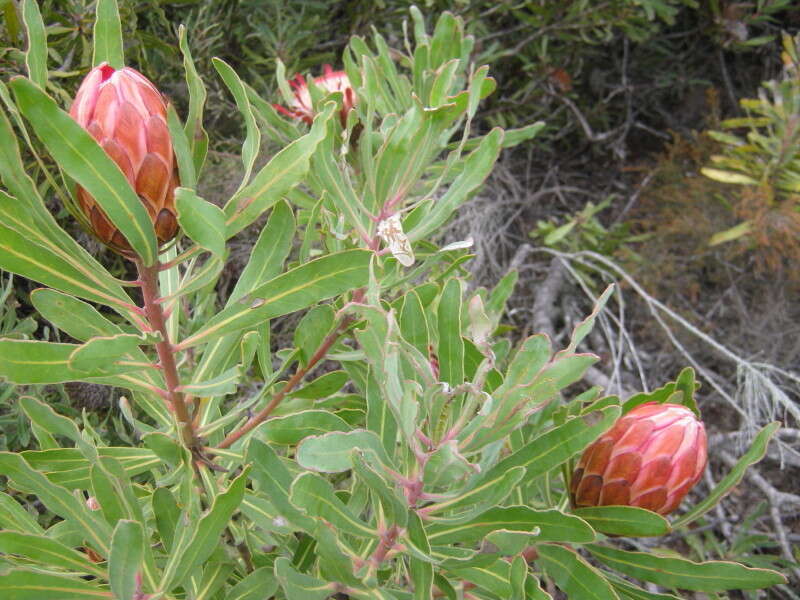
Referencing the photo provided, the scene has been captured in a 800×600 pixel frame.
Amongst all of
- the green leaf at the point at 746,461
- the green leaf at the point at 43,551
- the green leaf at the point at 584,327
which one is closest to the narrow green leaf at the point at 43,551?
the green leaf at the point at 43,551

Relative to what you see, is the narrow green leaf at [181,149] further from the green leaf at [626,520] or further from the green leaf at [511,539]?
the green leaf at [626,520]

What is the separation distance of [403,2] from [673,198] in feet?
3.92

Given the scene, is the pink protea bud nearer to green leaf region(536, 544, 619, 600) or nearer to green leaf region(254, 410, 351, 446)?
green leaf region(536, 544, 619, 600)

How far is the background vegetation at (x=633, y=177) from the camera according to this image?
1.71 meters

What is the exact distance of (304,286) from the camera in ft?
2.22

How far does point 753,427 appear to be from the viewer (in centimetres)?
156

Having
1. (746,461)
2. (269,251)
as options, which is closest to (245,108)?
(269,251)

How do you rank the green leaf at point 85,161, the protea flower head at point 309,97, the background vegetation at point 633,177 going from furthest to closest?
the background vegetation at point 633,177 < the protea flower head at point 309,97 < the green leaf at point 85,161

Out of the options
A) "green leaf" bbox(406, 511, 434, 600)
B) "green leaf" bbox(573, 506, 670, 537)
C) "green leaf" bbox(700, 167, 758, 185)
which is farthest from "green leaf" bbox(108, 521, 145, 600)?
"green leaf" bbox(700, 167, 758, 185)

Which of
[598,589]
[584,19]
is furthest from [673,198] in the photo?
[598,589]

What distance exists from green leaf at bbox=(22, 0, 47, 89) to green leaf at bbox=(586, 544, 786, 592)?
827 millimetres

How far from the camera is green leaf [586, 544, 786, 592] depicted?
0.77 metres

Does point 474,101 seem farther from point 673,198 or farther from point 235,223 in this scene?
point 673,198

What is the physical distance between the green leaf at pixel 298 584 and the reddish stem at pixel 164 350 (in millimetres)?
225
